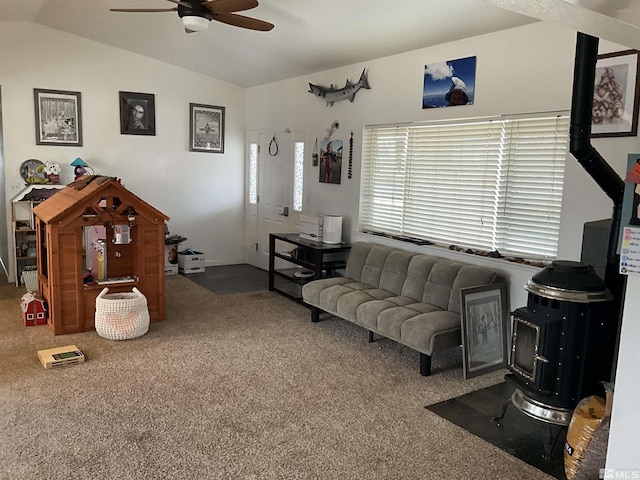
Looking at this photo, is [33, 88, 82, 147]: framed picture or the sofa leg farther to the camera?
[33, 88, 82, 147]: framed picture

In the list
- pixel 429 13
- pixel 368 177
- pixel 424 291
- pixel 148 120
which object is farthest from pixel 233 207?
pixel 429 13

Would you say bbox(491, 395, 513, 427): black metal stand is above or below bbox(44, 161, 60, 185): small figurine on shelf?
below

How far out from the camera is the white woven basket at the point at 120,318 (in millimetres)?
4270

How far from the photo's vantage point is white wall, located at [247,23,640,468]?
3295 millimetres

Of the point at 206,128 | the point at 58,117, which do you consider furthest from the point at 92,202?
the point at 206,128

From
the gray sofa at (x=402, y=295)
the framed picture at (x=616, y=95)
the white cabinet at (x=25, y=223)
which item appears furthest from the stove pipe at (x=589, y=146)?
the white cabinet at (x=25, y=223)

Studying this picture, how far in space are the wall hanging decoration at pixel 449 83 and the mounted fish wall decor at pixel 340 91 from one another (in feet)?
2.68

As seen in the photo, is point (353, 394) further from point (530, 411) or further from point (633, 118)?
point (633, 118)

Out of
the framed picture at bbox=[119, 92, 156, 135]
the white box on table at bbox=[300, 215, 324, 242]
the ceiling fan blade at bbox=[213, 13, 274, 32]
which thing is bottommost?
the white box on table at bbox=[300, 215, 324, 242]

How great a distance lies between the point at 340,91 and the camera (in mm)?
5594

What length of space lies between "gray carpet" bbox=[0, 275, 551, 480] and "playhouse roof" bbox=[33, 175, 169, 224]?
102 cm

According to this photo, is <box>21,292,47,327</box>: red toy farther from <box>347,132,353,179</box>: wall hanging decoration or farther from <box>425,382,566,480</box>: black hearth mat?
<box>425,382,566,480</box>: black hearth mat

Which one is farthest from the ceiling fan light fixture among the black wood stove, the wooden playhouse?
the black wood stove

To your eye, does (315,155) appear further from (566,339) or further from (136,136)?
(566,339)
